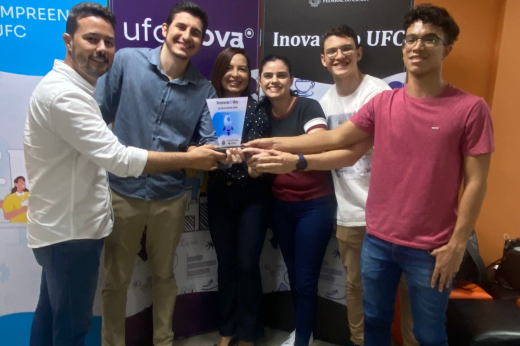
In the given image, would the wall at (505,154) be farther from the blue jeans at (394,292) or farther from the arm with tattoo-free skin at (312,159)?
the blue jeans at (394,292)

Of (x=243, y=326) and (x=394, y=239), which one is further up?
(x=394, y=239)

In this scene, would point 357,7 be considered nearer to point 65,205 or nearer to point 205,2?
point 205,2

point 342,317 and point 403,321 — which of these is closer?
point 403,321

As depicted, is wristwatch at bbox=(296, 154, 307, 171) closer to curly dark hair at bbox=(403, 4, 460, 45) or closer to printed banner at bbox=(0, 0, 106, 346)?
curly dark hair at bbox=(403, 4, 460, 45)

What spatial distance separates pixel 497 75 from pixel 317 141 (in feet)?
4.72

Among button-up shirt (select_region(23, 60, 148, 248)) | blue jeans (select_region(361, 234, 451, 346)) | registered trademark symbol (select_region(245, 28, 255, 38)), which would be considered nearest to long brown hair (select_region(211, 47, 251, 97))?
registered trademark symbol (select_region(245, 28, 255, 38))

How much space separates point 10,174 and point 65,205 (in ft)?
2.58

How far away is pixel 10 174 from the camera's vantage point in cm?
225

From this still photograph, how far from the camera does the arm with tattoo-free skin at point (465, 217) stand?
1.58 metres

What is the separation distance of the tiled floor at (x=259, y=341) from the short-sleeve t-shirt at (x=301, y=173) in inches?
44.7

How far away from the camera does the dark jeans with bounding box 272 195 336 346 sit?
2.34 m

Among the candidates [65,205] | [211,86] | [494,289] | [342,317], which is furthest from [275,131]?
[494,289]

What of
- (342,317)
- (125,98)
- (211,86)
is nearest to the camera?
(125,98)

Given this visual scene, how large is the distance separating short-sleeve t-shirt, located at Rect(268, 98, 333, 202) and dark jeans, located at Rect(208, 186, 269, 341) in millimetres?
159
